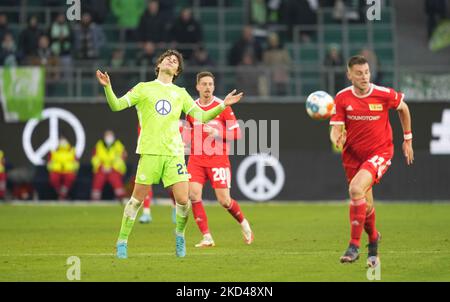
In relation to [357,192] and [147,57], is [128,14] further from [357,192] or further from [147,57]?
[357,192]

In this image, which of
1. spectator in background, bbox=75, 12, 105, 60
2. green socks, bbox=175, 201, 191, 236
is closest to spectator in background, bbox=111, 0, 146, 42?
spectator in background, bbox=75, 12, 105, 60

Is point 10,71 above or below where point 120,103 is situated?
above

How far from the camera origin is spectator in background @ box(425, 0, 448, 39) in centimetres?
3001

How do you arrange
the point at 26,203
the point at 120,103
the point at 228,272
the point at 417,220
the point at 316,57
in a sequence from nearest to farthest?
the point at 228,272
the point at 120,103
the point at 417,220
the point at 26,203
the point at 316,57

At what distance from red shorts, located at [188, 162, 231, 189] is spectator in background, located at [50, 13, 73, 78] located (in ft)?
42.9

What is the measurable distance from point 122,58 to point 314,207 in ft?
23.0

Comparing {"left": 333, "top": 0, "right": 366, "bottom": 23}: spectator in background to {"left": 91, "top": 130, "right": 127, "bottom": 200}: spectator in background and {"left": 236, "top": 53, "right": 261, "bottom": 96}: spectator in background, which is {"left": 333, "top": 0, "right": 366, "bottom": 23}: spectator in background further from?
{"left": 91, "top": 130, "right": 127, "bottom": 200}: spectator in background

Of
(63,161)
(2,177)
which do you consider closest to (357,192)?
(63,161)

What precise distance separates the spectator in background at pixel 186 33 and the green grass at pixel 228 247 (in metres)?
6.07
